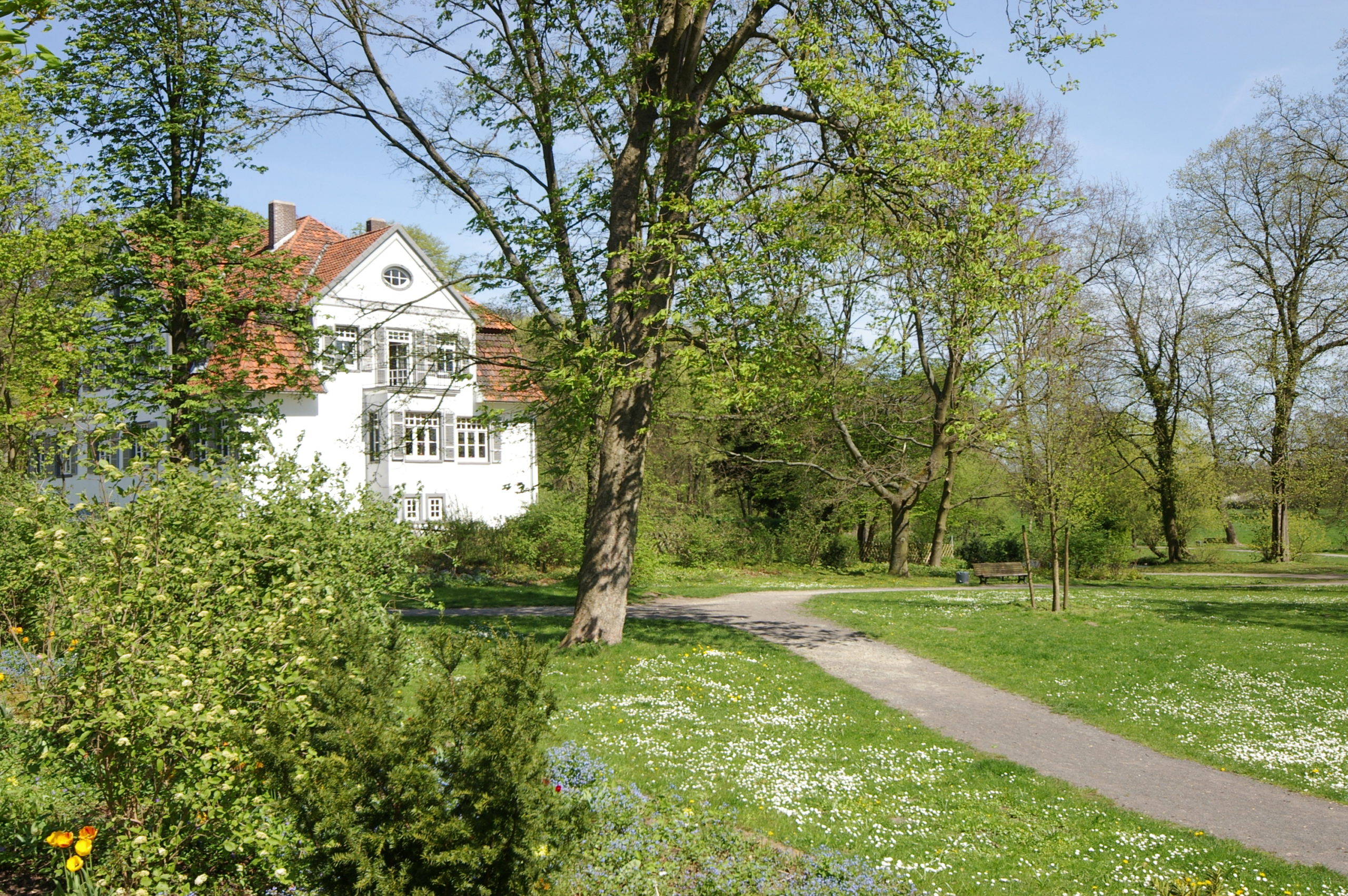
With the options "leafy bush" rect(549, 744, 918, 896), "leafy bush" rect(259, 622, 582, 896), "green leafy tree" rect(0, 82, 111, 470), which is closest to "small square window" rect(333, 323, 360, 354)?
"green leafy tree" rect(0, 82, 111, 470)

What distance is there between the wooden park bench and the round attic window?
22315 millimetres

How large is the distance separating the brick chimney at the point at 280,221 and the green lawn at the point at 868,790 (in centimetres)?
3180

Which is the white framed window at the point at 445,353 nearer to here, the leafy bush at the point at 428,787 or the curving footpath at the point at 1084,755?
the curving footpath at the point at 1084,755

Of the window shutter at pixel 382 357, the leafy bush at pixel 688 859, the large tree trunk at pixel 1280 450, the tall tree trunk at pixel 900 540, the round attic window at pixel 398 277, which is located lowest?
the leafy bush at pixel 688 859

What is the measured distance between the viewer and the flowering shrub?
4633 mm

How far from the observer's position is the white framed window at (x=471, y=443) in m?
36.6

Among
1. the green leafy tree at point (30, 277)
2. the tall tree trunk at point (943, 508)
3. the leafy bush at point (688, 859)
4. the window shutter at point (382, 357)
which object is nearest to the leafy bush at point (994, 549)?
the tall tree trunk at point (943, 508)

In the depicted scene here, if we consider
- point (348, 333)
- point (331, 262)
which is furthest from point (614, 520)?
point (331, 262)

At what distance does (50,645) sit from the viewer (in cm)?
516

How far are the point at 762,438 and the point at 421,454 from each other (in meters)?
12.8

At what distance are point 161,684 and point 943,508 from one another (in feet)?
102

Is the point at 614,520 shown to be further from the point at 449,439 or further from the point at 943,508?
the point at 449,439

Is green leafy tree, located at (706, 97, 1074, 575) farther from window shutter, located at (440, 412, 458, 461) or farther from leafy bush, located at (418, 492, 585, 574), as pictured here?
window shutter, located at (440, 412, 458, 461)

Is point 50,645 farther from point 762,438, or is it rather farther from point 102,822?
point 762,438
